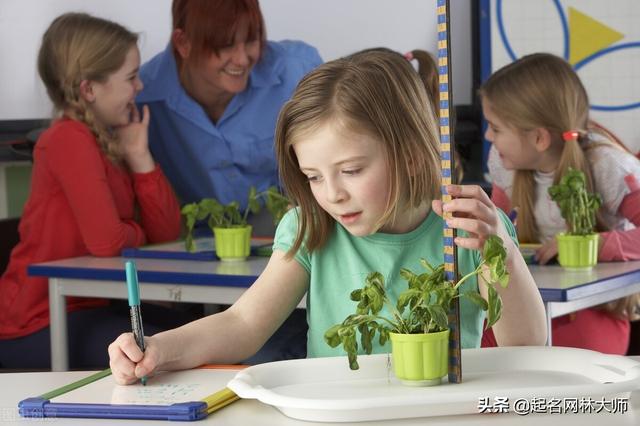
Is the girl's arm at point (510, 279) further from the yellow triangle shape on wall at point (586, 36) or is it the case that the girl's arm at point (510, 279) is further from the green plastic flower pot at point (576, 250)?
the yellow triangle shape on wall at point (586, 36)

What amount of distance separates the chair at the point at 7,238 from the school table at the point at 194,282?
32cm

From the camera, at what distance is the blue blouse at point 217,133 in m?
3.75

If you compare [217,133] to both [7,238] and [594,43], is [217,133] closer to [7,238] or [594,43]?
[7,238]

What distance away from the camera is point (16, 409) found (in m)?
1.33

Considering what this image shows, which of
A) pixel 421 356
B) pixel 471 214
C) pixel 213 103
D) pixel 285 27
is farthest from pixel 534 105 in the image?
pixel 421 356

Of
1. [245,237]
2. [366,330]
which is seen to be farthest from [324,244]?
[245,237]

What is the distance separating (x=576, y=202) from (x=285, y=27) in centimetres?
181

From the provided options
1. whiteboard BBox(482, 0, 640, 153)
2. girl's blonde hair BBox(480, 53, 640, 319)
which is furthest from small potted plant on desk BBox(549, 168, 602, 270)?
whiteboard BBox(482, 0, 640, 153)

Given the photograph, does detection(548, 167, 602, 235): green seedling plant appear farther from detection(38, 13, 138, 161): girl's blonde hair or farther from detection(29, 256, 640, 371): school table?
detection(38, 13, 138, 161): girl's blonde hair

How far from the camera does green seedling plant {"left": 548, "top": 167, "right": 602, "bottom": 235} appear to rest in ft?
8.57

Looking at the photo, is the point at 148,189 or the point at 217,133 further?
the point at 217,133

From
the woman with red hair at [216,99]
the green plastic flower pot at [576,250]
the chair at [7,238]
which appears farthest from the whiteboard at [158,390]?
the woman with red hair at [216,99]

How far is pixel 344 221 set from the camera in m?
1.58

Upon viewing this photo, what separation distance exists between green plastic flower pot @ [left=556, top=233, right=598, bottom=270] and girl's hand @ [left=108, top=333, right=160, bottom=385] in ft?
4.58
